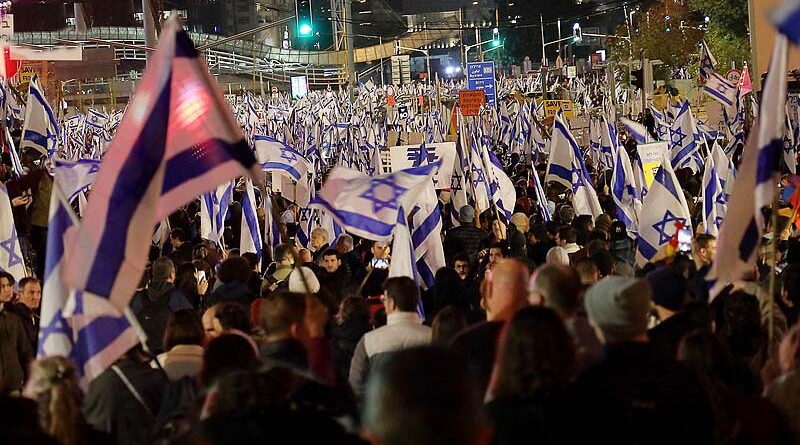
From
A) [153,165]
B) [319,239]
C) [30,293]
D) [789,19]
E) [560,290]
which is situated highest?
[789,19]

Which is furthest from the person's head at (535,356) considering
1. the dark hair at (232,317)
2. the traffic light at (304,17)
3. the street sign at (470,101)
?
the traffic light at (304,17)

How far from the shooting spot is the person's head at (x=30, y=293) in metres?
9.80

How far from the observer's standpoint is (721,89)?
27.8 meters

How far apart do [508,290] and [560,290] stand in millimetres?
622

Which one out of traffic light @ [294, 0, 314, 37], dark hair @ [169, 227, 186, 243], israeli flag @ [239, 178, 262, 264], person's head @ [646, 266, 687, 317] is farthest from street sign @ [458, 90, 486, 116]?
person's head @ [646, 266, 687, 317]

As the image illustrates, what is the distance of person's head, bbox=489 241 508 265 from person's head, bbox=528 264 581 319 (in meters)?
5.01

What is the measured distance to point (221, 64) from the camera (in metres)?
110

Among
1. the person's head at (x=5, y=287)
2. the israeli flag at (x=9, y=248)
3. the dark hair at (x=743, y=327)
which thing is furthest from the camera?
the israeli flag at (x=9, y=248)

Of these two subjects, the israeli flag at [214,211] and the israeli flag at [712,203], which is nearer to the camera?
the israeli flag at [712,203]

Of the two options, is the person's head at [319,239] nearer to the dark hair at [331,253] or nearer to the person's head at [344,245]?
the person's head at [344,245]

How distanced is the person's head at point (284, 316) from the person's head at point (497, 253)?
4.83 m

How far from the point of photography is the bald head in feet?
21.1

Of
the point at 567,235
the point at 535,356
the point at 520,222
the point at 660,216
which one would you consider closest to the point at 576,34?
the point at 520,222

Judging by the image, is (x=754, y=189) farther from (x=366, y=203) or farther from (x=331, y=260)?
(x=331, y=260)
